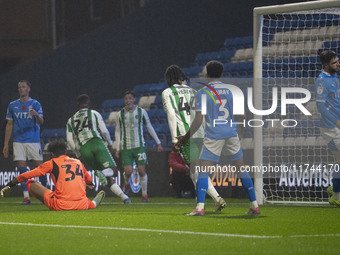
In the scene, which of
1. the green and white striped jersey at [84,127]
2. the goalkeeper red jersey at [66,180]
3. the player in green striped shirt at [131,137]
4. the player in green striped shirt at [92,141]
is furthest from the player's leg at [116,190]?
the goalkeeper red jersey at [66,180]

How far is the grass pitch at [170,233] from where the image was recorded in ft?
17.5

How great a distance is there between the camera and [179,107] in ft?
30.7

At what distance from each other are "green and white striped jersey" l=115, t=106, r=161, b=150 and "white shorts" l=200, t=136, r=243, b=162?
15.6 ft

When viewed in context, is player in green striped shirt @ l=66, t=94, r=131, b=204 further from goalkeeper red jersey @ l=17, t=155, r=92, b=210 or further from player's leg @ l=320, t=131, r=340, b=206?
player's leg @ l=320, t=131, r=340, b=206

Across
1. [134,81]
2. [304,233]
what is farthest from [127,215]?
[134,81]

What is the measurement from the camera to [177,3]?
64.8ft

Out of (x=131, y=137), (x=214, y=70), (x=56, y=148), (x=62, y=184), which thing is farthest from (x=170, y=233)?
(x=131, y=137)

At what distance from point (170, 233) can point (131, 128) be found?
6.84 m

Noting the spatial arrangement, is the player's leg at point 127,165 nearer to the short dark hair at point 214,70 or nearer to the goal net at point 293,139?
the goal net at point 293,139

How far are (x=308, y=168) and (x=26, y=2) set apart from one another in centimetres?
1226

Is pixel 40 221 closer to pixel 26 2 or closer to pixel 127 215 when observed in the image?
pixel 127 215

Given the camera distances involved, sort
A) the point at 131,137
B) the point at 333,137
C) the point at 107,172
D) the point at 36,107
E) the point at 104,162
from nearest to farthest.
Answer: the point at 333,137
the point at 104,162
the point at 107,172
the point at 36,107
the point at 131,137

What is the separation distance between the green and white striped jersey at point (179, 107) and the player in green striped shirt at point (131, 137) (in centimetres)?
348

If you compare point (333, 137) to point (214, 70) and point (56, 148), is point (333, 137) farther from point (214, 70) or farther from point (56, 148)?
point (56, 148)
